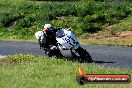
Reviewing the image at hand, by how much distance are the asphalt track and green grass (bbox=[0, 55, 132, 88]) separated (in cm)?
187

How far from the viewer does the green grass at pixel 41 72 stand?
15109 millimetres

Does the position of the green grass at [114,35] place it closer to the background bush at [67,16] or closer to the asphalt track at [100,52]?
the background bush at [67,16]

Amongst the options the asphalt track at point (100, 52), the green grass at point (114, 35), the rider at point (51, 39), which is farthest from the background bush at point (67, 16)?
the rider at point (51, 39)

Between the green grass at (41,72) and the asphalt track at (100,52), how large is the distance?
6.15 ft

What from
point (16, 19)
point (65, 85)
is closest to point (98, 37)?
point (16, 19)

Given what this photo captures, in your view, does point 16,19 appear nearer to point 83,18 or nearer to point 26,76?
point 83,18

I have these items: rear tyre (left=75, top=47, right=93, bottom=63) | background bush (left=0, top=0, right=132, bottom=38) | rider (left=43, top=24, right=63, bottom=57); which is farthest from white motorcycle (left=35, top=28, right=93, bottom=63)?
background bush (left=0, top=0, right=132, bottom=38)

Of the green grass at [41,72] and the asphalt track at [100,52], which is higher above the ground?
the green grass at [41,72]

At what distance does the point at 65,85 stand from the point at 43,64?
514cm

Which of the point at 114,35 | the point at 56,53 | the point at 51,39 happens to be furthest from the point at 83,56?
the point at 114,35

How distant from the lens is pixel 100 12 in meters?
38.2

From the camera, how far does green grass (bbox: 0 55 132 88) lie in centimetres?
1511

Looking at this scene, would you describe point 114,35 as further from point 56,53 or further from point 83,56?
point 83,56

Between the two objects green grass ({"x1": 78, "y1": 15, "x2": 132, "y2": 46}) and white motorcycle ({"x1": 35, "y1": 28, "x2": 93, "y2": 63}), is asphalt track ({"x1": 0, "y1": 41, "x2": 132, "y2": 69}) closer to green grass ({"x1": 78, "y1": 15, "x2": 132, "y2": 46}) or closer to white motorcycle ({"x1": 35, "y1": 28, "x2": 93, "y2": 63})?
white motorcycle ({"x1": 35, "y1": 28, "x2": 93, "y2": 63})
